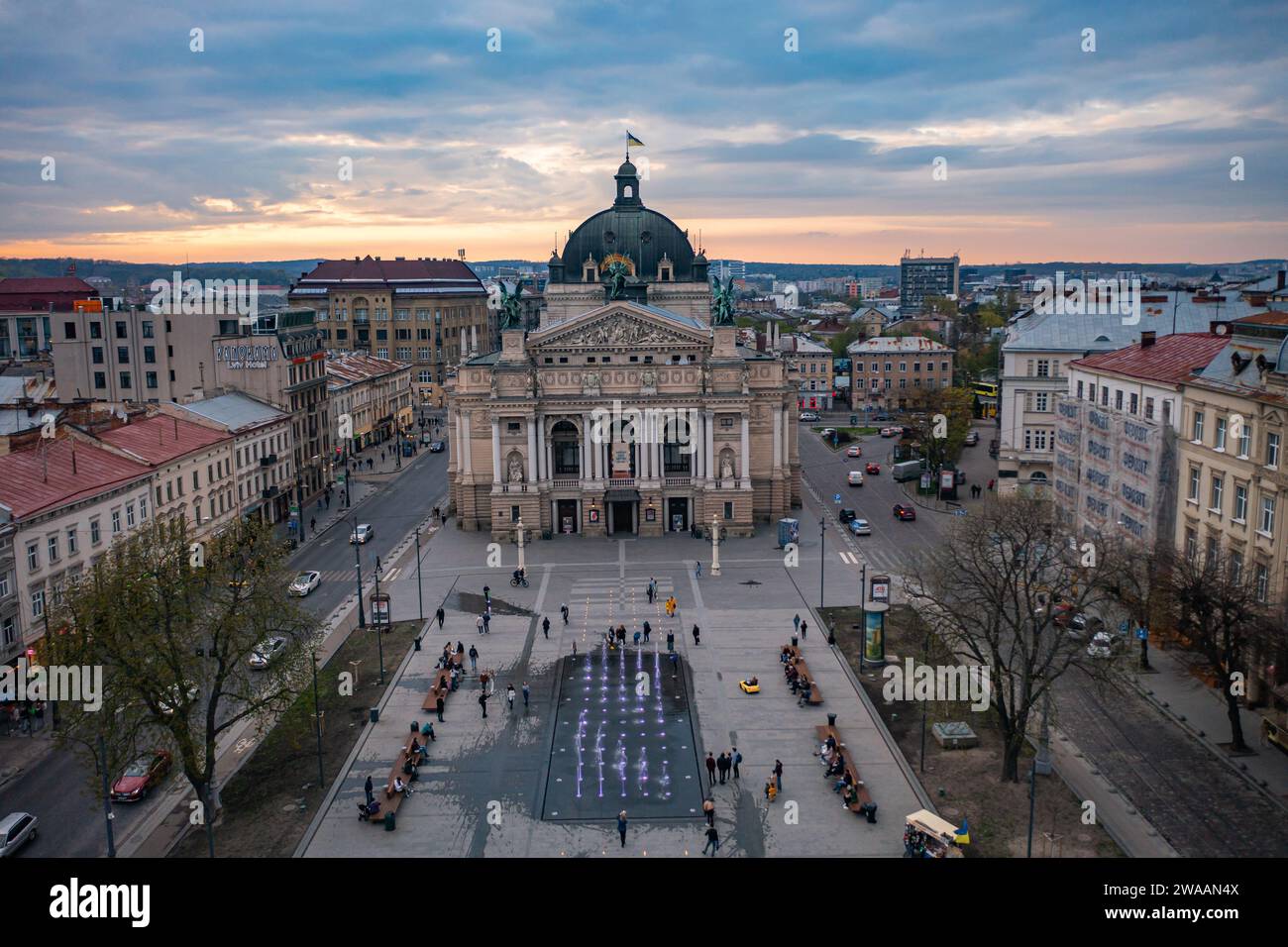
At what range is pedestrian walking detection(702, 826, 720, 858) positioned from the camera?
111ft

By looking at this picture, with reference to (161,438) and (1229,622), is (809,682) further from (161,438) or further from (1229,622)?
(161,438)

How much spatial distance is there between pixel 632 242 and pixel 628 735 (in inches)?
2979

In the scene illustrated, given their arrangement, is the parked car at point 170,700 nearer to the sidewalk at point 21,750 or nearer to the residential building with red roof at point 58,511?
the sidewalk at point 21,750

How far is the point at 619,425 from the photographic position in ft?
281

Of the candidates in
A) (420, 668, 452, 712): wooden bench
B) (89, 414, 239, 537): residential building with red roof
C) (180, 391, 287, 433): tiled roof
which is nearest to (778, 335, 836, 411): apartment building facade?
(180, 391, 287, 433): tiled roof

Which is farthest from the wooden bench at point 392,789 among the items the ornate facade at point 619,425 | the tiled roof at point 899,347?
the tiled roof at point 899,347

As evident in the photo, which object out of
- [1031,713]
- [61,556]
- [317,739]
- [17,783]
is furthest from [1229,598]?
[61,556]

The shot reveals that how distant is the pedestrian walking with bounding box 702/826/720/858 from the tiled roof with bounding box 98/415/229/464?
44.5 metres

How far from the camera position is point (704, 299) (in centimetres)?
11106

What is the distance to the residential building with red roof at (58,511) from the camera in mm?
48906

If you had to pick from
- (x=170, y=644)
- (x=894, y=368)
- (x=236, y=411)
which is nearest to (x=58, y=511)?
(x=170, y=644)

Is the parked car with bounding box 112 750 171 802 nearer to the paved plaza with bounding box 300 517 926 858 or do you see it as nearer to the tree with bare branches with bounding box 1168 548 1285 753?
the paved plaza with bounding box 300 517 926 858
